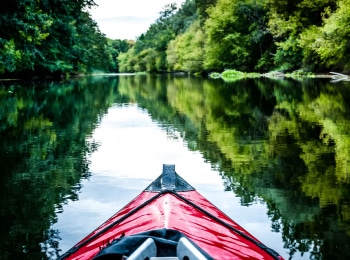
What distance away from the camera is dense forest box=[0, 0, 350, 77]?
24.7m

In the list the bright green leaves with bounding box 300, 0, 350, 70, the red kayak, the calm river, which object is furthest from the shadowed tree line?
the red kayak

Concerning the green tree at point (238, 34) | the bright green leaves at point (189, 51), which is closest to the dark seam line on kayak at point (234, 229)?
the green tree at point (238, 34)

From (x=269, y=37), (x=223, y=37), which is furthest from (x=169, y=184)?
(x=223, y=37)

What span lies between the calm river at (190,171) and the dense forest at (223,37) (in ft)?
33.8

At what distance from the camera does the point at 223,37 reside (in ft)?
171

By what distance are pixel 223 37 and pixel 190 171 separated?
45.4m

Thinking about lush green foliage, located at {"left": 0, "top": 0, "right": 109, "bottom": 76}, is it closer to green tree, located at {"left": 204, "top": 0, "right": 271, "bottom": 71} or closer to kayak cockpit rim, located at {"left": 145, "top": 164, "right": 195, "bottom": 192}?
green tree, located at {"left": 204, "top": 0, "right": 271, "bottom": 71}

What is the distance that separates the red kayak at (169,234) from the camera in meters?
2.78

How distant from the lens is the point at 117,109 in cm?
1900

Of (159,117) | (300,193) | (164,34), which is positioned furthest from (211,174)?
(164,34)

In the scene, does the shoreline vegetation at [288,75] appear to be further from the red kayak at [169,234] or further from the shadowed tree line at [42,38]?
the red kayak at [169,234]

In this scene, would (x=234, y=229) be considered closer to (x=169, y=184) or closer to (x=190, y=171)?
(x=169, y=184)

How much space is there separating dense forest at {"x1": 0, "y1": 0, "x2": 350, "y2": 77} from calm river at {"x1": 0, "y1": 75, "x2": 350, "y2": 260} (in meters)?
10.3

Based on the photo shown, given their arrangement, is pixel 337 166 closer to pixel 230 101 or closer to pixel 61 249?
pixel 61 249
